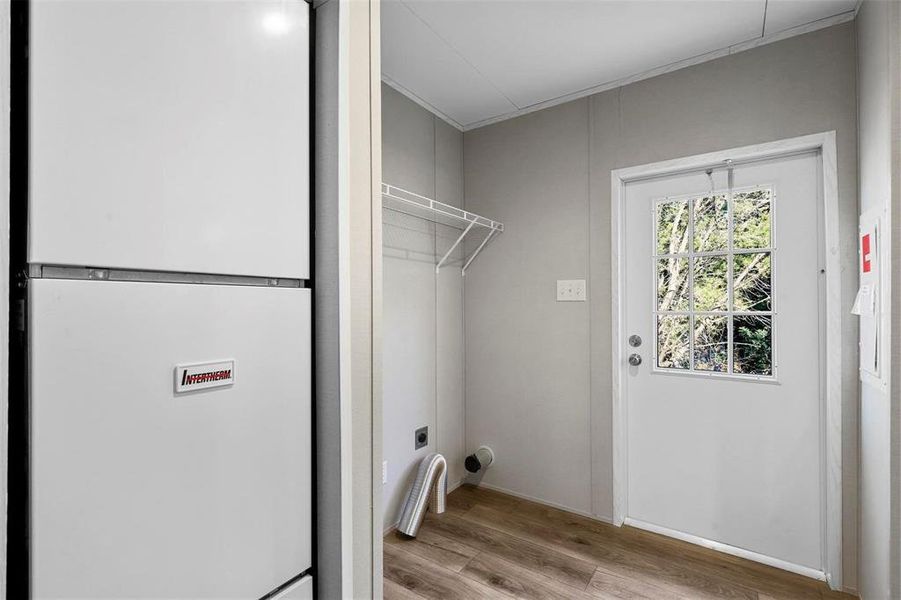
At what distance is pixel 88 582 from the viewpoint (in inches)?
25.1

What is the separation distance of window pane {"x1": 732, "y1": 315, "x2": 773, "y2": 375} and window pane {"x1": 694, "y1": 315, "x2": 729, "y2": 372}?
0.04 meters

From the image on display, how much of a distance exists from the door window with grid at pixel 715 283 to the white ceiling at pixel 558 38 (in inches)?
26.9

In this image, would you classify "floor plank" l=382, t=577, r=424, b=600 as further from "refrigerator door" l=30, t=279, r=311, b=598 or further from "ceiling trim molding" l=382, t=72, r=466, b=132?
"ceiling trim molding" l=382, t=72, r=466, b=132

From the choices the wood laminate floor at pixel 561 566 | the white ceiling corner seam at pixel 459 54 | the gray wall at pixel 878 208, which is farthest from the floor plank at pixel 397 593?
the white ceiling corner seam at pixel 459 54

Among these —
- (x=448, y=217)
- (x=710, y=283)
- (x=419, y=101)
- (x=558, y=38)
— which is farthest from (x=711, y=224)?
(x=419, y=101)

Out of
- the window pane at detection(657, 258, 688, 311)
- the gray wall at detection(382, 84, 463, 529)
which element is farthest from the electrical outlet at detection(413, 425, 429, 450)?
the window pane at detection(657, 258, 688, 311)

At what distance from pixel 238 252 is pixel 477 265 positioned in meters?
2.11

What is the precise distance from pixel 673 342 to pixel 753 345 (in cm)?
34

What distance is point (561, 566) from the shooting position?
2.00 m

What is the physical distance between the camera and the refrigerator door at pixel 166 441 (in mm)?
610

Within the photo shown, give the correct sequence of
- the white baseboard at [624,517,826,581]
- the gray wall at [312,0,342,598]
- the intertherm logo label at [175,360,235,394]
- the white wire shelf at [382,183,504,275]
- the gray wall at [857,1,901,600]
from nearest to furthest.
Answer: the intertherm logo label at [175,360,235,394], the gray wall at [312,0,342,598], the gray wall at [857,1,901,600], the white baseboard at [624,517,826,581], the white wire shelf at [382,183,504,275]

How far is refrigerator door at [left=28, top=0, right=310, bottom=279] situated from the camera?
0.61 meters

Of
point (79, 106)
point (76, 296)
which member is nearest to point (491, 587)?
point (76, 296)

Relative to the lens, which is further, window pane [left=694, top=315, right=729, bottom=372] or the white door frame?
window pane [left=694, top=315, right=729, bottom=372]
